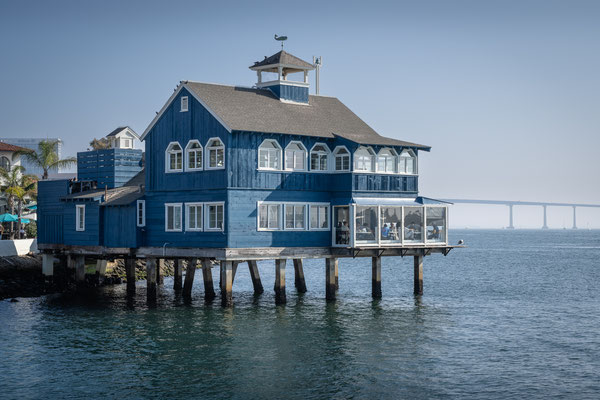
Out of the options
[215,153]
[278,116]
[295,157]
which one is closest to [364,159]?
[295,157]

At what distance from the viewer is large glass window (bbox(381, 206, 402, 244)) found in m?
51.3

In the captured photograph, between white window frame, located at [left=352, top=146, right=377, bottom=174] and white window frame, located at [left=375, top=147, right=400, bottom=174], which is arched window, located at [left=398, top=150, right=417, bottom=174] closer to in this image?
white window frame, located at [left=375, top=147, right=400, bottom=174]

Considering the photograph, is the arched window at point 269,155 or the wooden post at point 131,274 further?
the wooden post at point 131,274

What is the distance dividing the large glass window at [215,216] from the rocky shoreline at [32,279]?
15.2 meters

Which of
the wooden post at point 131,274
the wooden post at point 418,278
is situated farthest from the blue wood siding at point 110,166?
the wooden post at point 418,278

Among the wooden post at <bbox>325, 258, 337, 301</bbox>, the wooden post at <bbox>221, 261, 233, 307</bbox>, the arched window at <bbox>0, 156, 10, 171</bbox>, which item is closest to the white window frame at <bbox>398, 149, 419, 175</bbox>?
the wooden post at <bbox>325, 258, 337, 301</bbox>

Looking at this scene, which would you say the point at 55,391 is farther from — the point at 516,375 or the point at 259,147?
the point at 259,147

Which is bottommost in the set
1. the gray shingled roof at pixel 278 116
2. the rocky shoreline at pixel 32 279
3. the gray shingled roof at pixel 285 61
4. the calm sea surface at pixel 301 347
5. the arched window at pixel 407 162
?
the calm sea surface at pixel 301 347

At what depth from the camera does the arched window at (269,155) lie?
49.0 meters

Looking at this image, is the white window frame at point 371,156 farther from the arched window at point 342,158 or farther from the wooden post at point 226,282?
the wooden post at point 226,282

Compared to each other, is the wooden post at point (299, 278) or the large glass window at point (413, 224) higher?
the large glass window at point (413, 224)

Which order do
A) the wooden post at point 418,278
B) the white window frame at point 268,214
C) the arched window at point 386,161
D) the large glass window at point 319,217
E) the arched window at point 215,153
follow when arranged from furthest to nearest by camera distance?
the wooden post at point 418,278
the arched window at point 386,161
the large glass window at point 319,217
the arched window at point 215,153
the white window frame at point 268,214

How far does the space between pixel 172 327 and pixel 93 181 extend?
20063 mm

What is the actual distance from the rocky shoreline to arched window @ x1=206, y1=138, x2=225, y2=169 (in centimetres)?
1644
